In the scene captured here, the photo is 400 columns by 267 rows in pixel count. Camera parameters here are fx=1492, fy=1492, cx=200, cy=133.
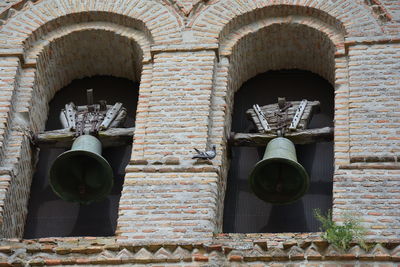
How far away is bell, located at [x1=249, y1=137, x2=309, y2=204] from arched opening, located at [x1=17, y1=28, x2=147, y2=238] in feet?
5.73

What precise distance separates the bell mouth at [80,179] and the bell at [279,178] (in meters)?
1.63

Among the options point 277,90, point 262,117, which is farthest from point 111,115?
point 277,90

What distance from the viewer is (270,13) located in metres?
18.2

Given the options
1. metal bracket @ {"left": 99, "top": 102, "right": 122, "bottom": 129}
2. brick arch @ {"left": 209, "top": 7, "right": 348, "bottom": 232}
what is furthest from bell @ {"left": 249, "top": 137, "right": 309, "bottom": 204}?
metal bracket @ {"left": 99, "top": 102, "right": 122, "bottom": 129}

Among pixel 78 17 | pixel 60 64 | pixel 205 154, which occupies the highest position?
pixel 78 17

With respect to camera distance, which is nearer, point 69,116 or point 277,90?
→ point 69,116

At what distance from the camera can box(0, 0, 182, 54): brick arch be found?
59.5ft

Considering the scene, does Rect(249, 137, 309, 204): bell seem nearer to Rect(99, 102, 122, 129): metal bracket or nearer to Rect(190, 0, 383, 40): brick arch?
Rect(99, 102, 122, 129): metal bracket

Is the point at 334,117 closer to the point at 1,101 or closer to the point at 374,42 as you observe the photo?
the point at 374,42

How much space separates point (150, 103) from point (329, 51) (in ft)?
7.88

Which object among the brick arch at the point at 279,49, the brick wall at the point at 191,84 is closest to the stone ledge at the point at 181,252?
the brick wall at the point at 191,84

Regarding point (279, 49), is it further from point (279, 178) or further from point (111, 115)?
point (279, 178)

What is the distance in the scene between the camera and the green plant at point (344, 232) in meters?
15.0

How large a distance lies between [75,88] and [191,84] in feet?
6.71
